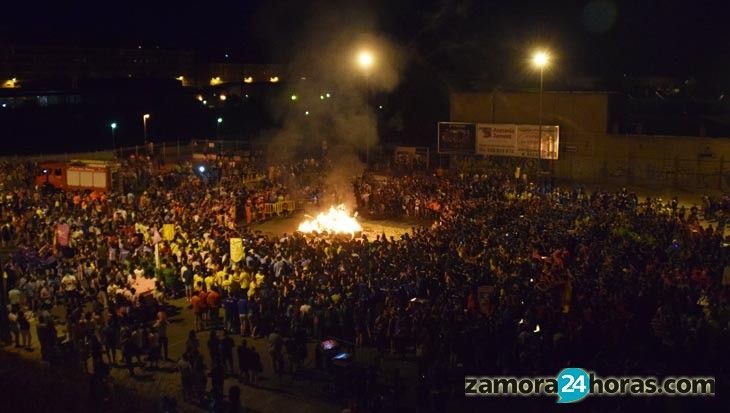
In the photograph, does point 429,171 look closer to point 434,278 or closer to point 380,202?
point 380,202

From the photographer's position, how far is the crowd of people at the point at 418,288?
37.7 feet

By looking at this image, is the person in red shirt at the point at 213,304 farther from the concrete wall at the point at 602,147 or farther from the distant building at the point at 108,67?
the distant building at the point at 108,67

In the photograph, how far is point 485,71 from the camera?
5103 centimetres

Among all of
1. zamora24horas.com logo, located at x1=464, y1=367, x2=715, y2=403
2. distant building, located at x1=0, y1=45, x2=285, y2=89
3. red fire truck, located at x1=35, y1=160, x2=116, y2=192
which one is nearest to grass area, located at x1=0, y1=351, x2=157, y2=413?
zamora24horas.com logo, located at x1=464, y1=367, x2=715, y2=403

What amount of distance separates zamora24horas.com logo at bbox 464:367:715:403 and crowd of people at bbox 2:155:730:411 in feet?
0.62

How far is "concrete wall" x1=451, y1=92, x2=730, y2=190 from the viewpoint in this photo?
3042 cm

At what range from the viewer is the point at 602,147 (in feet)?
109

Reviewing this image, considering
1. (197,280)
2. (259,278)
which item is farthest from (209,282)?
(259,278)

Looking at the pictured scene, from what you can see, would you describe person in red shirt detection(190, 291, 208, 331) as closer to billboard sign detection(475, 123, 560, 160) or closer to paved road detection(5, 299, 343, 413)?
paved road detection(5, 299, 343, 413)

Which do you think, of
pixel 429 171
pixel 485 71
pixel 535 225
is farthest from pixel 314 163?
pixel 485 71

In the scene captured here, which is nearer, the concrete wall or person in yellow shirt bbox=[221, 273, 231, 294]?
person in yellow shirt bbox=[221, 273, 231, 294]

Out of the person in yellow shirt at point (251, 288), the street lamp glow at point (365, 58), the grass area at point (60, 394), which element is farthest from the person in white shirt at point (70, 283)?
the street lamp glow at point (365, 58)

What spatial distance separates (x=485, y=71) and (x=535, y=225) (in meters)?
33.4

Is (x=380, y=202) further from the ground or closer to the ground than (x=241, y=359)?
further from the ground
